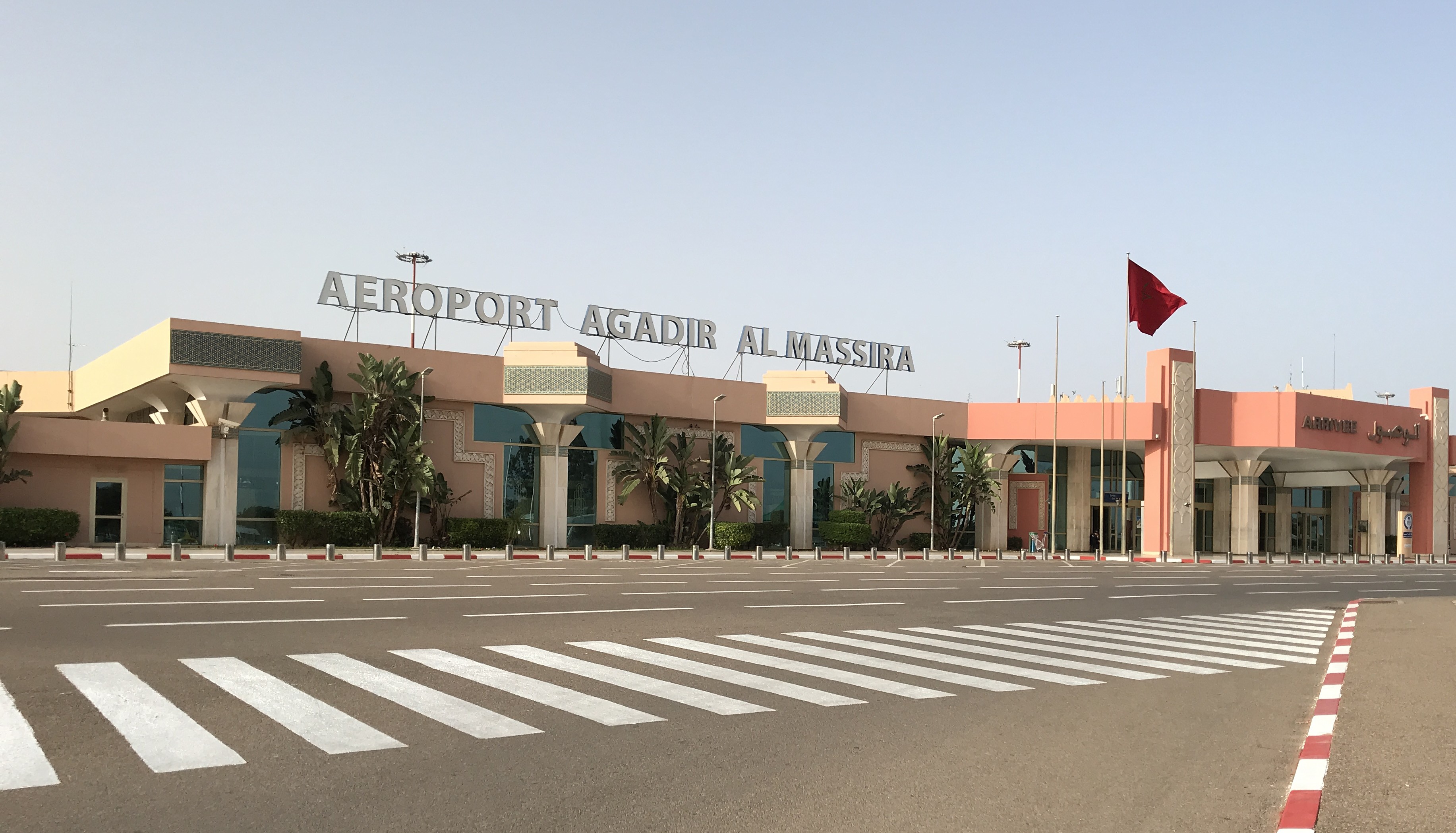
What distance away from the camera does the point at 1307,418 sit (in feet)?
182

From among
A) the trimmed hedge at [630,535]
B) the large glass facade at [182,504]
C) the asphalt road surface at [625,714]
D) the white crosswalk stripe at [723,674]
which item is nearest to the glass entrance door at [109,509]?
the large glass facade at [182,504]

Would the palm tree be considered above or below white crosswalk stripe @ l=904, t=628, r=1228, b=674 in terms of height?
above

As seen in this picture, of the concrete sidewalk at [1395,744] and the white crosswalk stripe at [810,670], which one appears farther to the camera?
the white crosswalk stripe at [810,670]

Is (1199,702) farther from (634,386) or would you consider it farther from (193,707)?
(634,386)

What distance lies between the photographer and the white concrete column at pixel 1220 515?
6738 centimetres

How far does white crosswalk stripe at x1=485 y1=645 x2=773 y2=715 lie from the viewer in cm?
1036

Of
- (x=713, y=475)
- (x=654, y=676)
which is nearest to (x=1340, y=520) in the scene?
(x=713, y=475)

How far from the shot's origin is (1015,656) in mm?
14633

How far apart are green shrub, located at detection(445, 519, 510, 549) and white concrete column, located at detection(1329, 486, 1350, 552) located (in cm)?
5336

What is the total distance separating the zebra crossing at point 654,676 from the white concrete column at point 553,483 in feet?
95.4

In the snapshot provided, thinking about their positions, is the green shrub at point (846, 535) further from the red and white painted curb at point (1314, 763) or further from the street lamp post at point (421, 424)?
the red and white painted curb at point (1314, 763)

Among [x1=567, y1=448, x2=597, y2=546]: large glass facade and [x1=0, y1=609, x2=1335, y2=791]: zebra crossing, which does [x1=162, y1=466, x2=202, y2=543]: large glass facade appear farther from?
[x1=0, y1=609, x2=1335, y2=791]: zebra crossing

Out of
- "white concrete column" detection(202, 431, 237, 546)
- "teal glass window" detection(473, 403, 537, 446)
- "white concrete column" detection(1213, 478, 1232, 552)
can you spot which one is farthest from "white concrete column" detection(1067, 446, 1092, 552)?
"white concrete column" detection(202, 431, 237, 546)

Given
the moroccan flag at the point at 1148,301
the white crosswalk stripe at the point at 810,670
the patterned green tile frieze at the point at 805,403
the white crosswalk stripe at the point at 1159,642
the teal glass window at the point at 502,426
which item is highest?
the moroccan flag at the point at 1148,301
